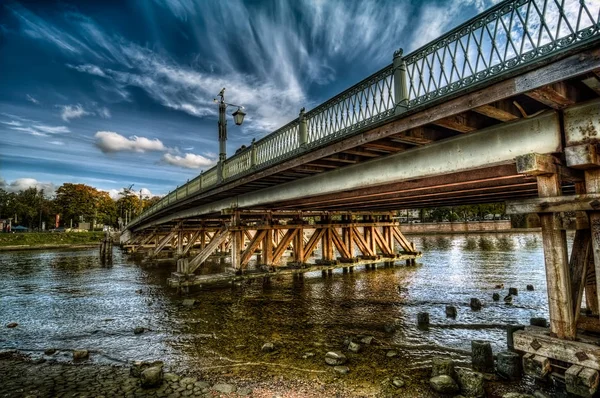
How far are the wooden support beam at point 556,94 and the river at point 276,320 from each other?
15.1 feet

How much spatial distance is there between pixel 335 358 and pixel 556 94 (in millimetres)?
5420

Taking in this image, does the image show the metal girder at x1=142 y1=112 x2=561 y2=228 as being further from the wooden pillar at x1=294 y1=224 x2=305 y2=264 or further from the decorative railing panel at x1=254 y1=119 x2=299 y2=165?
the wooden pillar at x1=294 y1=224 x2=305 y2=264

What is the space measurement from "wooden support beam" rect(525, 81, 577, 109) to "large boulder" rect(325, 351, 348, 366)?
5.20m

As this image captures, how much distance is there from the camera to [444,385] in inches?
182

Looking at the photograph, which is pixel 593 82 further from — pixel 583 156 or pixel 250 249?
pixel 250 249

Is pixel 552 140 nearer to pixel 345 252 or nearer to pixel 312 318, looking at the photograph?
pixel 312 318

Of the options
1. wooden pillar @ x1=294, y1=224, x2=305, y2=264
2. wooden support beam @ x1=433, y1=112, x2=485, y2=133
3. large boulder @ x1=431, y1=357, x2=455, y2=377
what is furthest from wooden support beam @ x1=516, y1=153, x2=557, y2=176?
wooden pillar @ x1=294, y1=224, x2=305, y2=264

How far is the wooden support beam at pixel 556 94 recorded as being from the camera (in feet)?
12.7

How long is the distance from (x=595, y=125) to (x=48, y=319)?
44.9 feet

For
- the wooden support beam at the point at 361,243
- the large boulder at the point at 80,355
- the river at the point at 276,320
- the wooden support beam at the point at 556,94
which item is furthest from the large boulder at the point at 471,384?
the wooden support beam at the point at 361,243

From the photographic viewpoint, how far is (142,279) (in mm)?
17125

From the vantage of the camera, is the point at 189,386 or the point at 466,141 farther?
the point at 466,141

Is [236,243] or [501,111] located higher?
[501,111]

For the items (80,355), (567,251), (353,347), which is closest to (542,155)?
(567,251)
